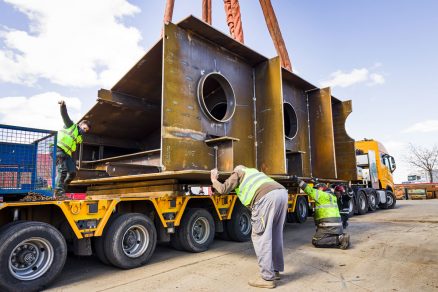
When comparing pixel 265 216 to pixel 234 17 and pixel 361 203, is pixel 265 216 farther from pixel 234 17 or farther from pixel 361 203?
pixel 361 203

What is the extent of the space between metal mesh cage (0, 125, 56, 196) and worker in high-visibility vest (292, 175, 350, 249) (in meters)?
4.45

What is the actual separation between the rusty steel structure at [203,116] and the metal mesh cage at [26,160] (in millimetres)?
1482

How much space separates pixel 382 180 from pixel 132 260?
15418mm

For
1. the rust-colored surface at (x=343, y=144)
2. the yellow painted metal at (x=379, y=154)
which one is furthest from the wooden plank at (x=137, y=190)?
the yellow painted metal at (x=379, y=154)

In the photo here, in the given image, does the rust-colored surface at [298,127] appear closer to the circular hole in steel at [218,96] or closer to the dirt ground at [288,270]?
the circular hole in steel at [218,96]

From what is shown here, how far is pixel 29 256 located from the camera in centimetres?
381

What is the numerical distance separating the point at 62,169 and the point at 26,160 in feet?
5.51

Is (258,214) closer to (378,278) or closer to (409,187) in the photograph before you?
(378,278)

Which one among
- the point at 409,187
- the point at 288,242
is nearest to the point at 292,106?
the point at 288,242

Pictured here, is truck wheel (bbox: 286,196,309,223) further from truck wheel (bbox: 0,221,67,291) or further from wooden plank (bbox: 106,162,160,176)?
truck wheel (bbox: 0,221,67,291)

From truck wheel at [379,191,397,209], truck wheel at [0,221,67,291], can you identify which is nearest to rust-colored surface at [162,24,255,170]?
truck wheel at [0,221,67,291]

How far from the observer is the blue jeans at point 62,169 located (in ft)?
18.6

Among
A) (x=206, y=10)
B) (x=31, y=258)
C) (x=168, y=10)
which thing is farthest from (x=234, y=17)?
(x=31, y=258)

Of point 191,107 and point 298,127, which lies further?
point 298,127
